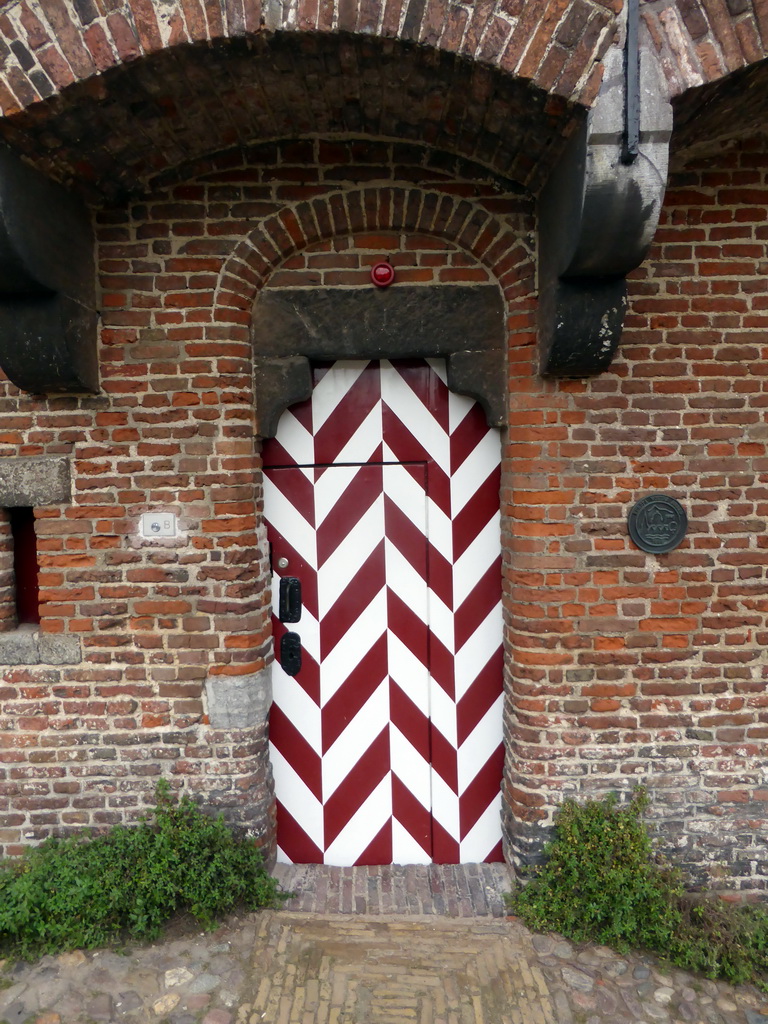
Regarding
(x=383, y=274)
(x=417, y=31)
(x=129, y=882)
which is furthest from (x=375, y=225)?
(x=129, y=882)

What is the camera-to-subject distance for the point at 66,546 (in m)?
2.85

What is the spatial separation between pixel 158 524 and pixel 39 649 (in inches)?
34.3

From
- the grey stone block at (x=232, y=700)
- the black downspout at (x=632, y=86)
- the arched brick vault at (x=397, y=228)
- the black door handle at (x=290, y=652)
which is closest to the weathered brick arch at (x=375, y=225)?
the arched brick vault at (x=397, y=228)

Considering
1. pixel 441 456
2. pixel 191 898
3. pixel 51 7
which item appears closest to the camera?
pixel 51 7

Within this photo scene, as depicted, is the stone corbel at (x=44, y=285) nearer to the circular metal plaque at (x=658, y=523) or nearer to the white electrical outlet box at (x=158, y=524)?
the white electrical outlet box at (x=158, y=524)

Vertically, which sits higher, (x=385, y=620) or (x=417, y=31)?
(x=417, y=31)

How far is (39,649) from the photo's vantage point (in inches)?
113

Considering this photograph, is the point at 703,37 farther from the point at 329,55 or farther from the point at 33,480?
the point at 33,480

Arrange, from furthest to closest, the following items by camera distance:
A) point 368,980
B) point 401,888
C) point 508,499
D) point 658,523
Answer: point 401,888 → point 508,499 → point 658,523 → point 368,980

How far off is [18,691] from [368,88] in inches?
127

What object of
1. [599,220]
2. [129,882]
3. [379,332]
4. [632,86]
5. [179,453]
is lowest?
[129,882]

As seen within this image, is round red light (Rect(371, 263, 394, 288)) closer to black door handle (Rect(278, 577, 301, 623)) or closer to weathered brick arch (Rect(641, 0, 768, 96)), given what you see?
weathered brick arch (Rect(641, 0, 768, 96))

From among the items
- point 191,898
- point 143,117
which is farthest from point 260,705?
point 143,117

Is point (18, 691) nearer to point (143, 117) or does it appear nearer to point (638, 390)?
point (143, 117)
